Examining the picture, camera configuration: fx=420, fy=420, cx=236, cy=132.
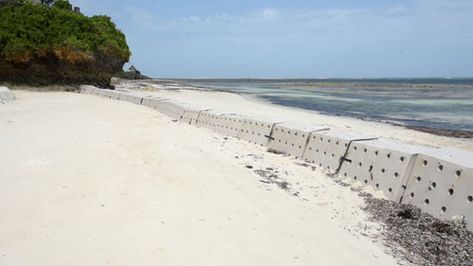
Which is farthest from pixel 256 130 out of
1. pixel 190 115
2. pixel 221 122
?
pixel 190 115

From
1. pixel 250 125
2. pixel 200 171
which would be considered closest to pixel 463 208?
pixel 200 171

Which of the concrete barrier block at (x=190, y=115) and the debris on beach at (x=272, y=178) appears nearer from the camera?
the debris on beach at (x=272, y=178)

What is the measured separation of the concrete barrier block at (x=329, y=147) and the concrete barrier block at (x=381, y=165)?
0.16m

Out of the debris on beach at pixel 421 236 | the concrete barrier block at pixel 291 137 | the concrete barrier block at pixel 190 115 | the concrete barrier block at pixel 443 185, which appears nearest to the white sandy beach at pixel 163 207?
the debris on beach at pixel 421 236

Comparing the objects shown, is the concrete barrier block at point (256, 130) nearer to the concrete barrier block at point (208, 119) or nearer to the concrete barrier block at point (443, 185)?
the concrete barrier block at point (208, 119)

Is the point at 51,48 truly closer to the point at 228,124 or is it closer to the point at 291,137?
the point at 228,124

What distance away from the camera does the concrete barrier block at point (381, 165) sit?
5840mm

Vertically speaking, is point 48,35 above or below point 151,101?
above

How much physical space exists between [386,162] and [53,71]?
750 inches

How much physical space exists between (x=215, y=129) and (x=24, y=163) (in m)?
5.48

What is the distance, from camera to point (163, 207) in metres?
4.57

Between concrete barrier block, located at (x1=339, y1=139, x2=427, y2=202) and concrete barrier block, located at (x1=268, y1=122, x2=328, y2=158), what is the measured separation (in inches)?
48.1

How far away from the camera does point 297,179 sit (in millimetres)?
6668

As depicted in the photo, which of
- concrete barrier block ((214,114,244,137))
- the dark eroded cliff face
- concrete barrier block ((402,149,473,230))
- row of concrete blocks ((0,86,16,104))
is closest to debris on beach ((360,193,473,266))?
concrete barrier block ((402,149,473,230))
